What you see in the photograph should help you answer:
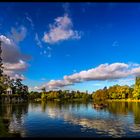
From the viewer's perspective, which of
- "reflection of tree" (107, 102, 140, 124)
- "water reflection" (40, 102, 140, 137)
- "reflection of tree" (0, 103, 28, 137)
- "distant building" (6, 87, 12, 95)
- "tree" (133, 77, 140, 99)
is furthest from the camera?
"tree" (133, 77, 140, 99)

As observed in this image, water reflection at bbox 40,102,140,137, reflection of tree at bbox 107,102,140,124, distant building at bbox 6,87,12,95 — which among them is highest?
distant building at bbox 6,87,12,95

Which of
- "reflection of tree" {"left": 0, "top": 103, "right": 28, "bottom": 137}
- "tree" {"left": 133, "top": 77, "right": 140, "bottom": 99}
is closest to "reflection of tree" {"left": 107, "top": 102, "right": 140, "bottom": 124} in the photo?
"reflection of tree" {"left": 0, "top": 103, "right": 28, "bottom": 137}

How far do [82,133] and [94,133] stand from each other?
1173 millimetres

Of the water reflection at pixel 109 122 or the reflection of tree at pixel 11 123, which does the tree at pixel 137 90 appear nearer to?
the water reflection at pixel 109 122

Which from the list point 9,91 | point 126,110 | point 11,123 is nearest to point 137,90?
point 9,91

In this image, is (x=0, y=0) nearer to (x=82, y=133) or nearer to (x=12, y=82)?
(x=82, y=133)

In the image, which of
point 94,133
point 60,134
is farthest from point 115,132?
point 60,134

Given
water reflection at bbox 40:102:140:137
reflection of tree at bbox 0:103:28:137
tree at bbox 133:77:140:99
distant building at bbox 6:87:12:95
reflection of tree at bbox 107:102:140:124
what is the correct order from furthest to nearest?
tree at bbox 133:77:140:99 → distant building at bbox 6:87:12:95 → reflection of tree at bbox 107:102:140:124 → water reflection at bbox 40:102:140:137 → reflection of tree at bbox 0:103:28:137

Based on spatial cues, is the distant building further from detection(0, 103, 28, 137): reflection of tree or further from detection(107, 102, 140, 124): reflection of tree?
detection(0, 103, 28, 137): reflection of tree

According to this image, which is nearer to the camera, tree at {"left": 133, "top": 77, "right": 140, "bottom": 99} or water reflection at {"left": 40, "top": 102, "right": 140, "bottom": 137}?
water reflection at {"left": 40, "top": 102, "right": 140, "bottom": 137}

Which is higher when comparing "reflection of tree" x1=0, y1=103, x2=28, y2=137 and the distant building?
the distant building

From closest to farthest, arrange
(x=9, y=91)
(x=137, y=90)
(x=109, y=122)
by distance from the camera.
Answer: (x=109, y=122)
(x=9, y=91)
(x=137, y=90)

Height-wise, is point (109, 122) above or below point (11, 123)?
below

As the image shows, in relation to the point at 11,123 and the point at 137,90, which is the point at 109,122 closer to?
the point at 11,123
